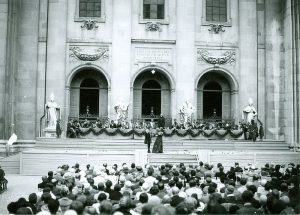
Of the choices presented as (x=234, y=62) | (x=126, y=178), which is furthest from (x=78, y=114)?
(x=126, y=178)

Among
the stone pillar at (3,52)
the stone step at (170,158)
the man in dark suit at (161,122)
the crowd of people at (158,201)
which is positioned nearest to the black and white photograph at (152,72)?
the stone pillar at (3,52)

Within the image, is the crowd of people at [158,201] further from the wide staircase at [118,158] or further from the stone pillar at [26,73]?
the stone pillar at [26,73]

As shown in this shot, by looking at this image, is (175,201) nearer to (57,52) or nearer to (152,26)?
(57,52)

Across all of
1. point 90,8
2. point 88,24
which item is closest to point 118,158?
point 88,24

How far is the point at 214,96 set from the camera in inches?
1463

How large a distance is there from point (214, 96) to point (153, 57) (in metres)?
5.90

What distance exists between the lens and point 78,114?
116 feet

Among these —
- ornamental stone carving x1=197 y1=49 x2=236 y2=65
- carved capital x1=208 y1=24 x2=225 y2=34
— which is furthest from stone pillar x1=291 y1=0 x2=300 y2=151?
carved capital x1=208 y1=24 x2=225 y2=34

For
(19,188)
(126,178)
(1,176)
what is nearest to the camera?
(126,178)

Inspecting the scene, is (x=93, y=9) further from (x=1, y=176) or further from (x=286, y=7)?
(x=1, y=176)

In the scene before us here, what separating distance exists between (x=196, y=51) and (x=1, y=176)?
21992 millimetres

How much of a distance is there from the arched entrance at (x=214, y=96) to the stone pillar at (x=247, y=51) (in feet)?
4.55

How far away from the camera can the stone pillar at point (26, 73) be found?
3350 centimetres

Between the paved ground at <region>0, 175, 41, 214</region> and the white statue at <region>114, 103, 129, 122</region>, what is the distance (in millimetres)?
11634
